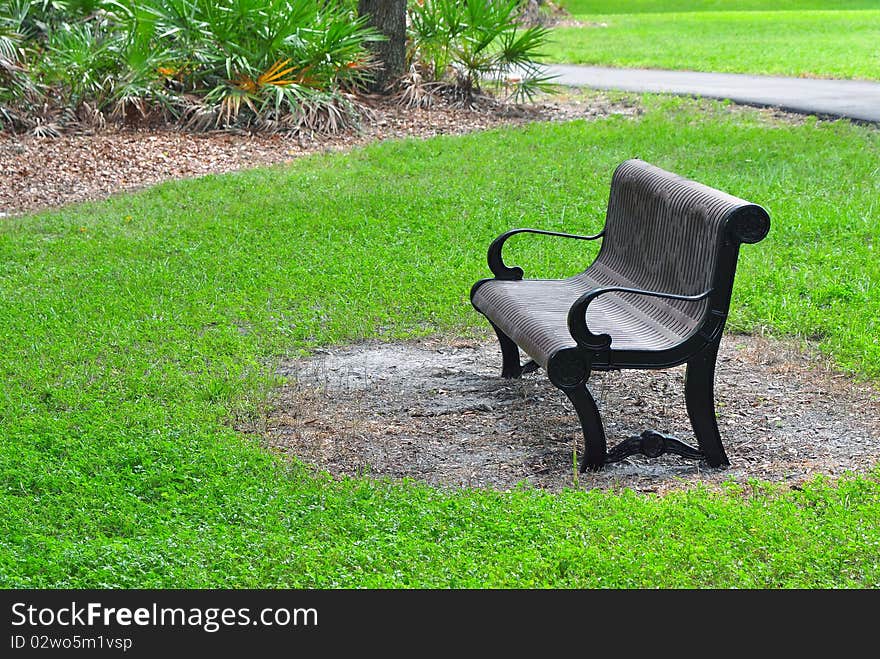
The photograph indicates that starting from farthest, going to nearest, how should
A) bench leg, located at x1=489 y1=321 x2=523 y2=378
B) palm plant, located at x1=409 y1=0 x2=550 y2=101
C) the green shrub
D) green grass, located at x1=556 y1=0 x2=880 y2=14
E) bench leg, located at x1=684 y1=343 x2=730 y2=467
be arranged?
1. green grass, located at x1=556 y1=0 x2=880 y2=14
2. palm plant, located at x1=409 y1=0 x2=550 y2=101
3. the green shrub
4. bench leg, located at x1=489 y1=321 x2=523 y2=378
5. bench leg, located at x1=684 y1=343 x2=730 y2=467

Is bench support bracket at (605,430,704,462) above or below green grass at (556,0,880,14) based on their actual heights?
above

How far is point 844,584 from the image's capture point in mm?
3592

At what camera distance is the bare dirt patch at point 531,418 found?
4594 millimetres

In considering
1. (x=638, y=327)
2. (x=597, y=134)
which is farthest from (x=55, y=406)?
(x=597, y=134)

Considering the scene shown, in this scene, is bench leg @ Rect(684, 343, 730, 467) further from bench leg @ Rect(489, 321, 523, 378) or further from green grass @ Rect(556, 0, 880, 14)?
green grass @ Rect(556, 0, 880, 14)

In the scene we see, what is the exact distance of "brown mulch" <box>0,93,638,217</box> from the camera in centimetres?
1093

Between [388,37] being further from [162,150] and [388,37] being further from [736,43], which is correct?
[736,43]

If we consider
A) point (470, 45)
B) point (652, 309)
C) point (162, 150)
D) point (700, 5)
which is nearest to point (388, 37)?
point (470, 45)

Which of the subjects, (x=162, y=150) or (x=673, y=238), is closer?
(x=673, y=238)

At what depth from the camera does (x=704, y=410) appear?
15.1 feet

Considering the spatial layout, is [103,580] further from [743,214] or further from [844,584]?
[743,214]

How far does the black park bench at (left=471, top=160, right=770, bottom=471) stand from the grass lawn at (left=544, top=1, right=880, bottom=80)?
1439 centimetres

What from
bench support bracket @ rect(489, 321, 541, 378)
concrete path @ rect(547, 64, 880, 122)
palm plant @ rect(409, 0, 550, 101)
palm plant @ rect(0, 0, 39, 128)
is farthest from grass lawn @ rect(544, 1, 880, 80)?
bench support bracket @ rect(489, 321, 541, 378)

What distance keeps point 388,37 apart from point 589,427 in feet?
35.3
